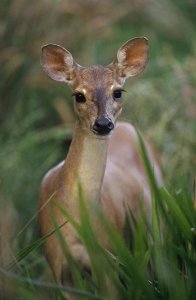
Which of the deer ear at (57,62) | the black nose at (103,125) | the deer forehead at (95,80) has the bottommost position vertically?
the black nose at (103,125)

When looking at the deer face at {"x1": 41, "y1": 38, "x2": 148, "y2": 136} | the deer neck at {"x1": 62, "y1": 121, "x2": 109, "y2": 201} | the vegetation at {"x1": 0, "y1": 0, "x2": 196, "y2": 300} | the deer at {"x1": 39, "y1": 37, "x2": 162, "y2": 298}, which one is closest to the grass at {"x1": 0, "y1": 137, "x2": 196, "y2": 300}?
the deer at {"x1": 39, "y1": 37, "x2": 162, "y2": 298}

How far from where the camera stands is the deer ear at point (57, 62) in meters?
5.34

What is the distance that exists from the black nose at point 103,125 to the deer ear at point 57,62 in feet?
2.06

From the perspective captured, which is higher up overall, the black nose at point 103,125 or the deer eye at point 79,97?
the deer eye at point 79,97

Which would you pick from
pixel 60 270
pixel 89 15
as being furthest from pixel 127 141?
pixel 89 15

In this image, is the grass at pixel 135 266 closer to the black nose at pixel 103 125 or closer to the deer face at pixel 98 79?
the black nose at pixel 103 125

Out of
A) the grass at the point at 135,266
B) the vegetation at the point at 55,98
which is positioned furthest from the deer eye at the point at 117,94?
the vegetation at the point at 55,98

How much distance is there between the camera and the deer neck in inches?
199

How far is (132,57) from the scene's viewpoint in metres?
5.46

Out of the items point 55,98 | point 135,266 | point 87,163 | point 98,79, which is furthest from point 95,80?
point 55,98

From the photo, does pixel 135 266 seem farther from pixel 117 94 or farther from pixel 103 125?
pixel 117 94

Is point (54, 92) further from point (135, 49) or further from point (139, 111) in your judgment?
point (135, 49)

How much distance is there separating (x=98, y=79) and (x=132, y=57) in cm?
47

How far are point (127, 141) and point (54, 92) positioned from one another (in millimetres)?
2478
